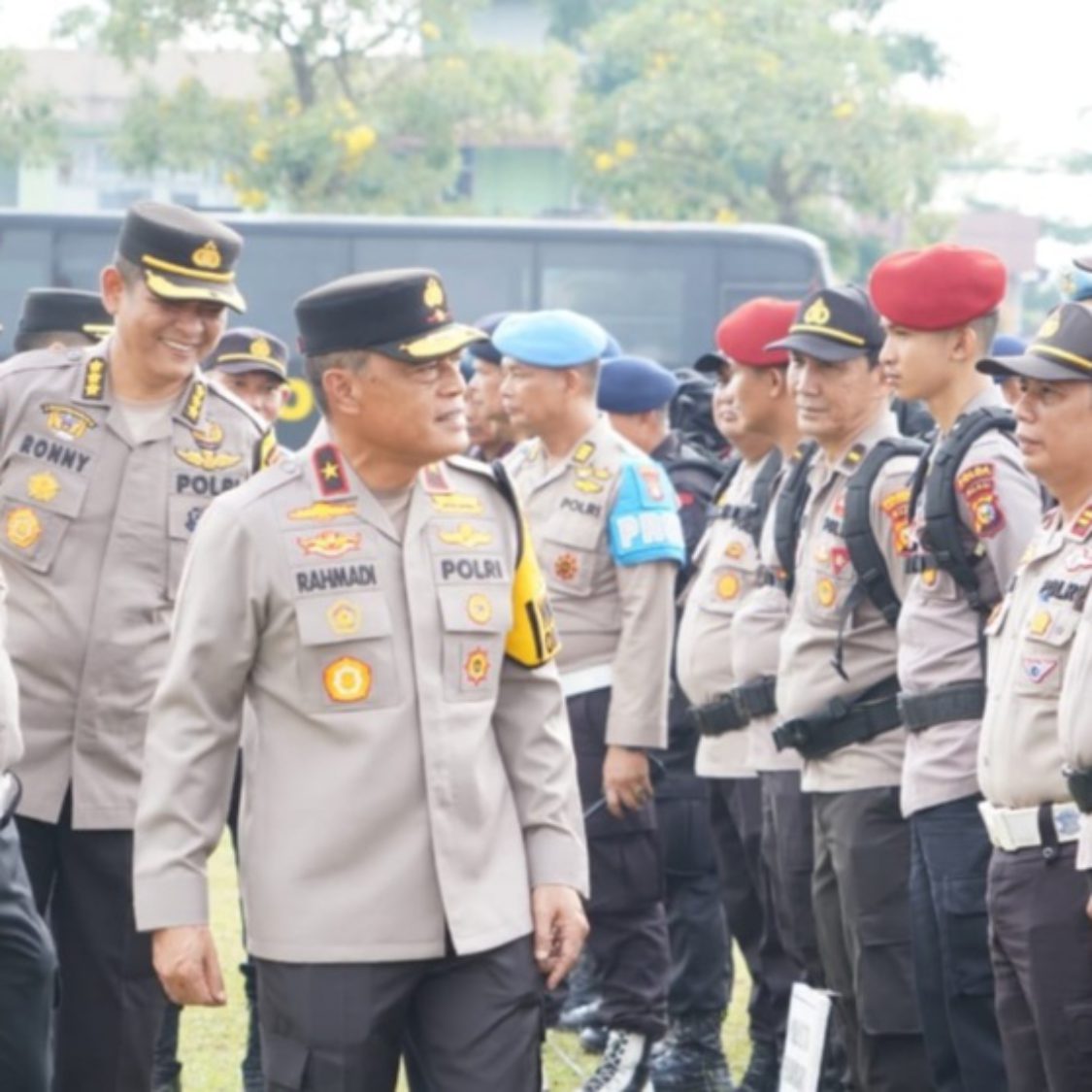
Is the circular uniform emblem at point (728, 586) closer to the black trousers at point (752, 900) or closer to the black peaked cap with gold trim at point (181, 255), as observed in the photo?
the black trousers at point (752, 900)

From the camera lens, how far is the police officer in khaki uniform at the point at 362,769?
4.90m

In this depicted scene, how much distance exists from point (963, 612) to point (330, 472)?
174cm

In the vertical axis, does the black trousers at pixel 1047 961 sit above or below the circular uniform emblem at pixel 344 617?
below

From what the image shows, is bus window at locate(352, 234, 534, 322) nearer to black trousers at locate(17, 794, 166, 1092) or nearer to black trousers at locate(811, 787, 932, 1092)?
black trousers at locate(811, 787, 932, 1092)

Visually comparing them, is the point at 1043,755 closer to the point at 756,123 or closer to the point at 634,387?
the point at 634,387

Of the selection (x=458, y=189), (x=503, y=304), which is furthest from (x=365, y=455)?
(x=458, y=189)

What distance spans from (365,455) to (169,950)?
0.96 m

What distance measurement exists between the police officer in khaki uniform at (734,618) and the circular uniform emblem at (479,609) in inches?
106

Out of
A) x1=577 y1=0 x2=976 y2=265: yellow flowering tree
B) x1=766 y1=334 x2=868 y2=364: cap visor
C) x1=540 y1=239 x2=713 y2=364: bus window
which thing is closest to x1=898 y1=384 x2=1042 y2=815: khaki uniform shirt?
x1=766 y1=334 x2=868 y2=364: cap visor

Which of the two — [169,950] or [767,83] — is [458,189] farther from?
[169,950]

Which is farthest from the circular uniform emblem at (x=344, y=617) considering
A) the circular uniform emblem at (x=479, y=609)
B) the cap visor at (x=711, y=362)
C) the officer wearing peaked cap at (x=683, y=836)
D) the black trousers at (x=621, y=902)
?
the cap visor at (x=711, y=362)

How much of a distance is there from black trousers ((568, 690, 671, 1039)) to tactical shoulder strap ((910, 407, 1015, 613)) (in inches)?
86.4

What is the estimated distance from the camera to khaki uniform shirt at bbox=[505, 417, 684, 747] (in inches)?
313

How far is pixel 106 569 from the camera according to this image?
6.21 meters
